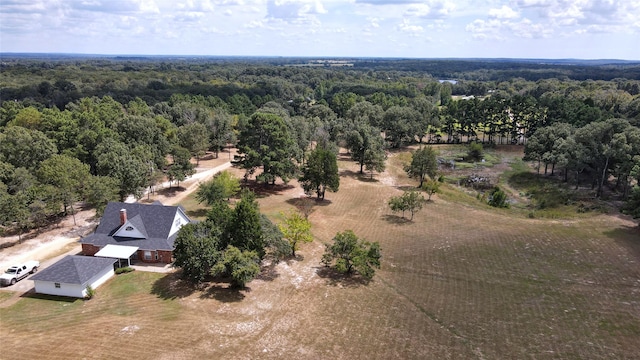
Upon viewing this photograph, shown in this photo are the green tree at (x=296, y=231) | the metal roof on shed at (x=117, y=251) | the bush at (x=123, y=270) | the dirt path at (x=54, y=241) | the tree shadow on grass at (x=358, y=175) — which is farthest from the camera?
the tree shadow on grass at (x=358, y=175)

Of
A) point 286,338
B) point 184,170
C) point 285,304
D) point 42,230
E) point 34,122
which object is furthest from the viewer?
point 34,122

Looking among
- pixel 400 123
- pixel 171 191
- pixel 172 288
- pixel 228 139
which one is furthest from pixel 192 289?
pixel 400 123

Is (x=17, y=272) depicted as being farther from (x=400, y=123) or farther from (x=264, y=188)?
(x=400, y=123)

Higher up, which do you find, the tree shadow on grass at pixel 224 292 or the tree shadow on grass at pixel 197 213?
the tree shadow on grass at pixel 197 213

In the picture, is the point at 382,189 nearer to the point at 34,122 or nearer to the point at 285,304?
the point at 285,304

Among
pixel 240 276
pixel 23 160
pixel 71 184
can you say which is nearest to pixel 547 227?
pixel 240 276

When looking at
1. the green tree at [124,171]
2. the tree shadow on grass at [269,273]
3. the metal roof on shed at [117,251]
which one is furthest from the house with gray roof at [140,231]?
the green tree at [124,171]

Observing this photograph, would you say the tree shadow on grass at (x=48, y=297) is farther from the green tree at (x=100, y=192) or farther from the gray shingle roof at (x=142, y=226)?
the green tree at (x=100, y=192)
